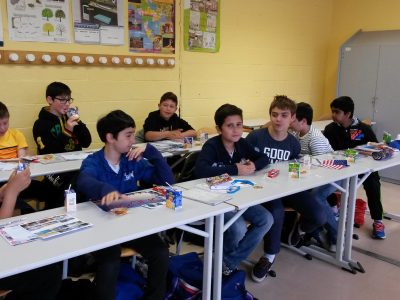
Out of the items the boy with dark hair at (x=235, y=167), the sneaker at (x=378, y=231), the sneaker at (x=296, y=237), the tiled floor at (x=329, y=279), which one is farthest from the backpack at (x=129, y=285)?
the sneaker at (x=378, y=231)

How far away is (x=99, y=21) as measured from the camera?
393cm

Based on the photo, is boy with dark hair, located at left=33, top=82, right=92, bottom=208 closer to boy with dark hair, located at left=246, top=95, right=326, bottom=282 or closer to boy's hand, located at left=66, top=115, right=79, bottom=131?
boy's hand, located at left=66, top=115, right=79, bottom=131

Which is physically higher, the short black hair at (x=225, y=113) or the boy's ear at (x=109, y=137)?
the short black hair at (x=225, y=113)

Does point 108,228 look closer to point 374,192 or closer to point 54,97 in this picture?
point 54,97

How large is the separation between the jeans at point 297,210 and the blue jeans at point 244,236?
15 centimetres

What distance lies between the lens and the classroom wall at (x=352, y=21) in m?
5.61

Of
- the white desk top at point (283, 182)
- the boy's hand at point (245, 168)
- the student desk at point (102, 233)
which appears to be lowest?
the white desk top at point (283, 182)

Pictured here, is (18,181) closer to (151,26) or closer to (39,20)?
(39,20)

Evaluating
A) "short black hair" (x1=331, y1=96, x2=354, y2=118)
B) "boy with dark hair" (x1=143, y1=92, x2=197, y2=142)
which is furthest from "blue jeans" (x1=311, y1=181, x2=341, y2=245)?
"boy with dark hair" (x1=143, y1=92, x2=197, y2=142)

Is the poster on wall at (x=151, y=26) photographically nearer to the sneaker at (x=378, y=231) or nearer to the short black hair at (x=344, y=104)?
the short black hair at (x=344, y=104)

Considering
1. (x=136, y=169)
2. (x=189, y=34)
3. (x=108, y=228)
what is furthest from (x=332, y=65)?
(x=108, y=228)

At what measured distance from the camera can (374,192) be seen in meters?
3.49

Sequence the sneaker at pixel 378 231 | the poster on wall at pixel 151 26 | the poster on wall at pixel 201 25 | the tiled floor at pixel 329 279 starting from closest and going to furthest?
the tiled floor at pixel 329 279, the sneaker at pixel 378 231, the poster on wall at pixel 151 26, the poster on wall at pixel 201 25

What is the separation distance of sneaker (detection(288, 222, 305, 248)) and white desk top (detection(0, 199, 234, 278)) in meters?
1.29
